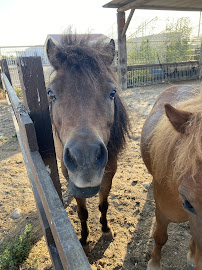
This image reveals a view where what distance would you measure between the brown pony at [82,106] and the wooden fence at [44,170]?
14 cm

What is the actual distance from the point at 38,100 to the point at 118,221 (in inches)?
82.3

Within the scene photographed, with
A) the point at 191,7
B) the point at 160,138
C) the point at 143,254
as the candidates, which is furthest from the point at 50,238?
the point at 191,7

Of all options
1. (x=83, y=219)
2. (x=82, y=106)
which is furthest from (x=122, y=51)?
(x=82, y=106)

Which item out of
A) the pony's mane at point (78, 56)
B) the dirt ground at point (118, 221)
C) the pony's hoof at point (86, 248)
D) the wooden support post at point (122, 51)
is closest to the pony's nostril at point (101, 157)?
the pony's mane at point (78, 56)

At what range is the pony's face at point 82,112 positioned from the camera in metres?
1.19

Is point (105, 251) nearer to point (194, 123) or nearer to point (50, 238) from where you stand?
point (50, 238)

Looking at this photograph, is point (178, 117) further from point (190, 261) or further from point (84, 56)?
point (190, 261)

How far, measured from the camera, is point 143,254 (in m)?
2.32

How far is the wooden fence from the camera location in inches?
31.2

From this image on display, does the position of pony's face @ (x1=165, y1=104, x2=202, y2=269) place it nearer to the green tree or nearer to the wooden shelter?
the wooden shelter

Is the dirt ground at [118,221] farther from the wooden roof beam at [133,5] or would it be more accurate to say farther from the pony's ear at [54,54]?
the wooden roof beam at [133,5]

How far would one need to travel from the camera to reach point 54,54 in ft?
5.47

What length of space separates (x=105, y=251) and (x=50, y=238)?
4.42 ft

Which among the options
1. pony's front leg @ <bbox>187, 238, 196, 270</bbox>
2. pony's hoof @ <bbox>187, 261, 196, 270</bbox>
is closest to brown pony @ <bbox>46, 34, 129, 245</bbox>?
pony's front leg @ <bbox>187, 238, 196, 270</bbox>
